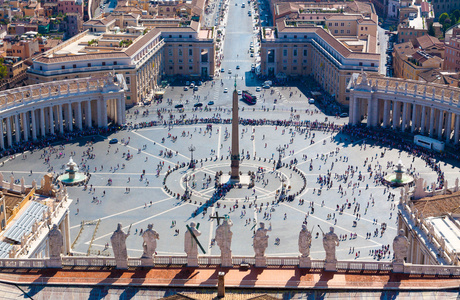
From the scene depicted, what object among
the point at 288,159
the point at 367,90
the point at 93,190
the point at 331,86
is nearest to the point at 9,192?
the point at 93,190

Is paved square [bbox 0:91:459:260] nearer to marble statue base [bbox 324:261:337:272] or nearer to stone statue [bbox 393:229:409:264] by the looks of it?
marble statue base [bbox 324:261:337:272]

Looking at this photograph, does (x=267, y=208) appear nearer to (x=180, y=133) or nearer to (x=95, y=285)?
(x=180, y=133)

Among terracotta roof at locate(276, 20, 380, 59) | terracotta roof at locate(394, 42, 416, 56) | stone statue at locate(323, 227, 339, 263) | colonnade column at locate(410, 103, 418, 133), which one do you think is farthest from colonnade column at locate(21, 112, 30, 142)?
stone statue at locate(323, 227, 339, 263)

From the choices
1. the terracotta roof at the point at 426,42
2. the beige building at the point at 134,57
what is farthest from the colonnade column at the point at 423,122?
the beige building at the point at 134,57

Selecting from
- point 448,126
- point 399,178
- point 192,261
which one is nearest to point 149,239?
point 192,261

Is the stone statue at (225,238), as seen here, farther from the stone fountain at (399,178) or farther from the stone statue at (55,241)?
A: the stone fountain at (399,178)
